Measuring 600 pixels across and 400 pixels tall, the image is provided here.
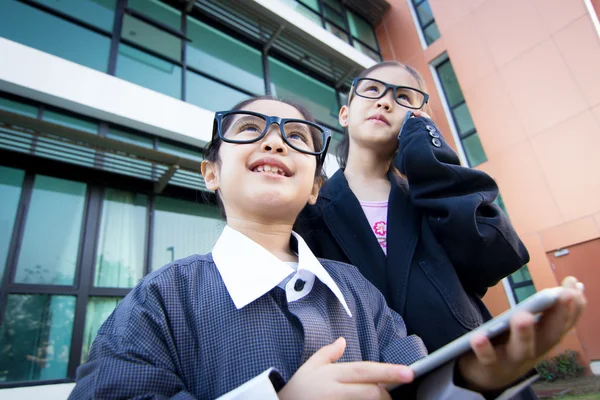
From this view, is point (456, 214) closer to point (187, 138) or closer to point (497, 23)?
point (187, 138)

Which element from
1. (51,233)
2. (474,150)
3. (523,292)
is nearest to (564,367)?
(523,292)

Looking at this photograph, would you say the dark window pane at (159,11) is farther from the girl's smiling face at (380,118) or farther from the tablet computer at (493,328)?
the tablet computer at (493,328)

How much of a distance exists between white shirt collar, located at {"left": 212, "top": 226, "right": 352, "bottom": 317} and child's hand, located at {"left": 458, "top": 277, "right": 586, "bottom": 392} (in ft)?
1.16

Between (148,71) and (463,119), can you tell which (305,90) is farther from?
(463,119)

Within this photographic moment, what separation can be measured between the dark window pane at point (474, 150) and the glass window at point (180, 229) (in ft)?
18.8

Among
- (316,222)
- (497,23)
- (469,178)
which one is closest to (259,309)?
(316,222)

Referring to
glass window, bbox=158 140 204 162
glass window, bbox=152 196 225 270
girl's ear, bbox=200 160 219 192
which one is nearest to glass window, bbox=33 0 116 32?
glass window, bbox=158 140 204 162

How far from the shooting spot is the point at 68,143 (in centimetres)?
363

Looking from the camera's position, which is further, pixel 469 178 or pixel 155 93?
pixel 155 93

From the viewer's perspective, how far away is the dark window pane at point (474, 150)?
7191mm

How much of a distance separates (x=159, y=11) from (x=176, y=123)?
242 cm

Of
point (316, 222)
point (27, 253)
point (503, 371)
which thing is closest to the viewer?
point (503, 371)

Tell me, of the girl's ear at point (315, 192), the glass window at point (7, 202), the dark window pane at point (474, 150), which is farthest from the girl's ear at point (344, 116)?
the dark window pane at point (474, 150)

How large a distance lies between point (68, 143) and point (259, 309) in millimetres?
3851
